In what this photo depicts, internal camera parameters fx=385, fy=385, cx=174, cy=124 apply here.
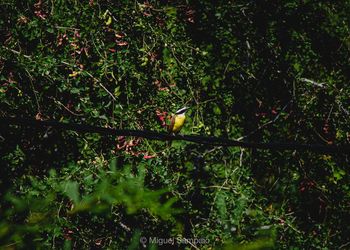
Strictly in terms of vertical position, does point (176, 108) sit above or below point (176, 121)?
below

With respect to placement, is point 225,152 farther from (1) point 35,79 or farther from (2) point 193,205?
(1) point 35,79

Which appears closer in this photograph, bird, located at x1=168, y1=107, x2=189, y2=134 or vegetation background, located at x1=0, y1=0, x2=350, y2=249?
bird, located at x1=168, y1=107, x2=189, y2=134

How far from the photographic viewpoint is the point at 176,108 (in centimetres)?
381

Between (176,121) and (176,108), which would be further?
(176,108)

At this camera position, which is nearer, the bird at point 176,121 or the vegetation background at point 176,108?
the bird at point 176,121

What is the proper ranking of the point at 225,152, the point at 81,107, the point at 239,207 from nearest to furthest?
the point at 239,207 < the point at 81,107 < the point at 225,152

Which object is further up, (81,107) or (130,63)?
(130,63)

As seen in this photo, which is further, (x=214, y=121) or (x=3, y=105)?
(x=214, y=121)

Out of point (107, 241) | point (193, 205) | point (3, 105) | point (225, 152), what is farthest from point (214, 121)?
point (3, 105)

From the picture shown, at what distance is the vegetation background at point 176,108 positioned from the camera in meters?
3.55

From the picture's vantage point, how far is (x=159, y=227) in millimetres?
3668

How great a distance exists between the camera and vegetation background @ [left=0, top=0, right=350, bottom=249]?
11.6 feet

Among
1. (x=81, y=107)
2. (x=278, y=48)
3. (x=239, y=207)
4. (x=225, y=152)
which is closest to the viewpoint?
(x=239, y=207)

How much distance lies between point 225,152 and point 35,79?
202cm
